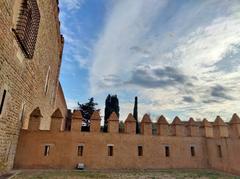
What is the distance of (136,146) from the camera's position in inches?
380

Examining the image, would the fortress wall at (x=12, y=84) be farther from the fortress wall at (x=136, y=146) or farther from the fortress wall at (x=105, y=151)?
the fortress wall at (x=136, y=146)

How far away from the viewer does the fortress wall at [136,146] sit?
331 inches

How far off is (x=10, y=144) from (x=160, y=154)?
6961 millimetres

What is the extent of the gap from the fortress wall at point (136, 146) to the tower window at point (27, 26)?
12.3ft

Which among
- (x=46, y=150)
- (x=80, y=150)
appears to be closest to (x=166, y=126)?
(x=80, y=150)

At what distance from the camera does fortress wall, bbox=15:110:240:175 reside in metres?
8.41

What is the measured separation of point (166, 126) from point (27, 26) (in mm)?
8244

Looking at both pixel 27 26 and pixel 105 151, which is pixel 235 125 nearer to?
pixel 105 151

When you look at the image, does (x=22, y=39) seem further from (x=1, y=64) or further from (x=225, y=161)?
(x=225, y=161)

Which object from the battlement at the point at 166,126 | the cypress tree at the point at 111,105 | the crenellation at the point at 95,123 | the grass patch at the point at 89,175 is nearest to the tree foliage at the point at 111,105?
the cypress tree at the point at 111,105

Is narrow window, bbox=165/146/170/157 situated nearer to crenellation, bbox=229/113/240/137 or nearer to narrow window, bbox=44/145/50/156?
crenellation, bbox=229/113/240/137

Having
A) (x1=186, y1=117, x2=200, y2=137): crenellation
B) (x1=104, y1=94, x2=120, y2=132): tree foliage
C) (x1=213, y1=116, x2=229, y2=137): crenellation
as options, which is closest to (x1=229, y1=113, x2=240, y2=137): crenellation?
(x1=213, y1=116, x2=229, y2=137): crenellation

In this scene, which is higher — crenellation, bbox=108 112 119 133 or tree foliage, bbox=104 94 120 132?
tree foliage, bbox=104 94 120 132

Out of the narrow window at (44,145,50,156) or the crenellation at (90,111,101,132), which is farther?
the crenellation at (90,111,101,132)
